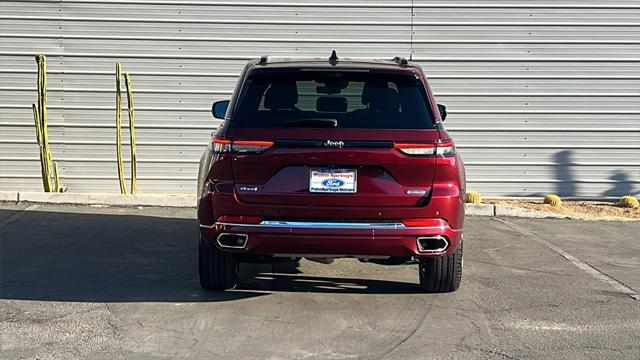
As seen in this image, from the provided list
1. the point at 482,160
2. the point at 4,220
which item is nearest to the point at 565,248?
the point at 482,160

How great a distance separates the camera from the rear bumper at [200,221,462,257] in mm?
5227

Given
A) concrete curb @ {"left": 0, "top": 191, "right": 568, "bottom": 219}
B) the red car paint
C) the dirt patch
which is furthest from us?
the dirt patch

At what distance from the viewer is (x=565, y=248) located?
8.28 m

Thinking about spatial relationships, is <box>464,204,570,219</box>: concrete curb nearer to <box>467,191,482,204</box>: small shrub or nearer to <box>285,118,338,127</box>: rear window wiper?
<box>467,191,482,204</box>: small shrub

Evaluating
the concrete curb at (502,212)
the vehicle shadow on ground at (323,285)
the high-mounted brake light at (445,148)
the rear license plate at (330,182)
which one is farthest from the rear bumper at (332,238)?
the concrete curb at (502,212)

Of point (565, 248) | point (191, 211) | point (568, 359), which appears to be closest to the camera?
point (568, 359)

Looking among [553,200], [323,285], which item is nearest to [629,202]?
[553,200]

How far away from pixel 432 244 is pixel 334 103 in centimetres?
123

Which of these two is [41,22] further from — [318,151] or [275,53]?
[318,151]

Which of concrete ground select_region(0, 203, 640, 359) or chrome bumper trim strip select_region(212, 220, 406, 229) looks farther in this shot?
chrome bumper trim strip select_region(212, 220, 406, 229)

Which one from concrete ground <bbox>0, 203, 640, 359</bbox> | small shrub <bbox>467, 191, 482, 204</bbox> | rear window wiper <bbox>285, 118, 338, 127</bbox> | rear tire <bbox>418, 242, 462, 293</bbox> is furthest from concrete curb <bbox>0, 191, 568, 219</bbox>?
rear window wiper <bbox>285, 118, 338, 127</bbox>

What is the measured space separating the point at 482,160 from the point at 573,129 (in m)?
1.36

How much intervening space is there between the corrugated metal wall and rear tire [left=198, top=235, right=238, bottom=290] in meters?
5.20

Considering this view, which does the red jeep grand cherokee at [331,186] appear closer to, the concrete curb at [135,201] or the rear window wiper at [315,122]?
the rear window wiper at [315,122]
